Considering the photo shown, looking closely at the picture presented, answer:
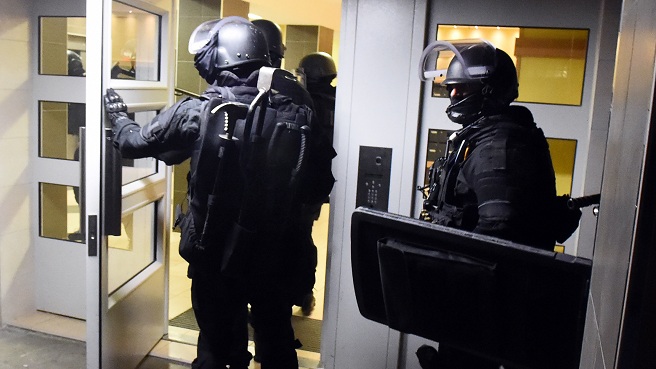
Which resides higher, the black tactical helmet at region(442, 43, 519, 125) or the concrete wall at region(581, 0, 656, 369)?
the black tactical helmet at region(442, 43, 519, 125)

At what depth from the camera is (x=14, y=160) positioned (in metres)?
3.57

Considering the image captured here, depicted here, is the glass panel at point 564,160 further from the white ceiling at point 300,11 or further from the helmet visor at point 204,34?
the white ceiling at point 300,11

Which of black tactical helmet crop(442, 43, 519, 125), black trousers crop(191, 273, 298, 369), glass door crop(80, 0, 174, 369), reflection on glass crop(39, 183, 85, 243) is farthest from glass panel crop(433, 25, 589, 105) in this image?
reflection on glass crop(39, 183, 85, 243)

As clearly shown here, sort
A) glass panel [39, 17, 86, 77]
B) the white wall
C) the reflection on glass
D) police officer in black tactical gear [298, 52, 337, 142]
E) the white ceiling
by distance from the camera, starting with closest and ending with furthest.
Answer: the white wall → glass panel [39, 17, 86, 77] → the reflection on glass → police officer in black tactical gear [298, 52, 337, 142] → the white ceiling

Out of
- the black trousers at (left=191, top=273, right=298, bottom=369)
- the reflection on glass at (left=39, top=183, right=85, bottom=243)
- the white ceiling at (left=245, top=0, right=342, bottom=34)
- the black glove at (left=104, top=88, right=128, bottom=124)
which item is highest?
the white ceiling at (left=245, top=0, right=342, bottom=34)

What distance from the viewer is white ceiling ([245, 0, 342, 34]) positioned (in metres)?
6.33

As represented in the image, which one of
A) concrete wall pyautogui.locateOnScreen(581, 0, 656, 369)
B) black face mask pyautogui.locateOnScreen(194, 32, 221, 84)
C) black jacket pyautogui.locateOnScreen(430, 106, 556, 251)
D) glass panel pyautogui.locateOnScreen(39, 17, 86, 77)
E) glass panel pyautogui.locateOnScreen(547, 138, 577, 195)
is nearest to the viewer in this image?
concrete wall pyautogui.locateOnScreen(581, 0, 656, 369)

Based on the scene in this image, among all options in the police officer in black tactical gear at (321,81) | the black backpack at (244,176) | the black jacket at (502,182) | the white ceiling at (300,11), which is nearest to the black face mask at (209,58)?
the black backpack at (244,176)

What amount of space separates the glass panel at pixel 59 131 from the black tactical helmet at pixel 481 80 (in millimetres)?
2381

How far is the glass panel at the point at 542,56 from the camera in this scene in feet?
9.11

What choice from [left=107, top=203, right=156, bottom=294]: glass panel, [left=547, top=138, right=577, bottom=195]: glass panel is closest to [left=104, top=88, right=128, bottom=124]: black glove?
[left=107, top=203, right=156, bottom=294]: glass panel

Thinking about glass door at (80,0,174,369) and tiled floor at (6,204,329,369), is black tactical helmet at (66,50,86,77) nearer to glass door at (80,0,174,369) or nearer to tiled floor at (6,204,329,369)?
glass door at (80,0,174,369)

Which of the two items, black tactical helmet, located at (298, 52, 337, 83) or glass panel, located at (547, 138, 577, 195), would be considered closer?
glass panel, located at (547, 138, 577, 195)

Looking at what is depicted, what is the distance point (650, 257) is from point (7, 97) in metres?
3.59
